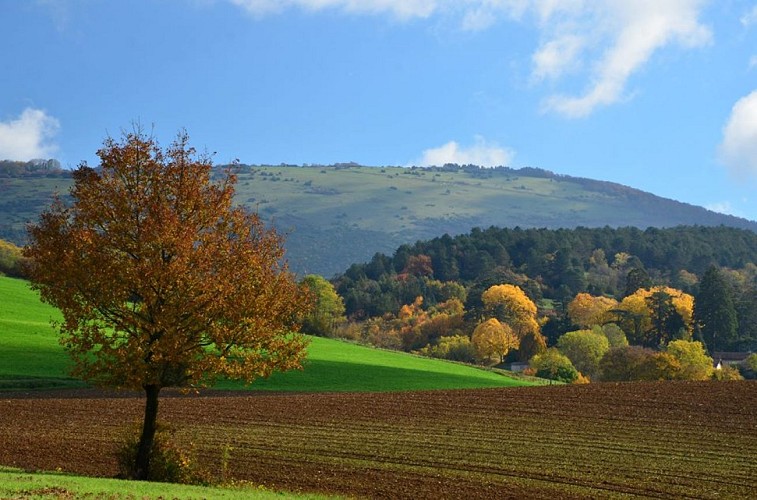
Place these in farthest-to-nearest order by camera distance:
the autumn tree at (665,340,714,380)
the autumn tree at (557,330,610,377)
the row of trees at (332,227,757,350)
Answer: the row of trees at (332,227,757,350) → the autumn tree at (557,330,610,377) → the autumn tree at (665,340,714,380)

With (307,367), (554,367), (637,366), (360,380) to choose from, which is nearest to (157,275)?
(360,380)

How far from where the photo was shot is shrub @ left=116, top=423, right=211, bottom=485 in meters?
25.3

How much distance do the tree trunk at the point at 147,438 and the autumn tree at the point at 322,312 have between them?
226 feet

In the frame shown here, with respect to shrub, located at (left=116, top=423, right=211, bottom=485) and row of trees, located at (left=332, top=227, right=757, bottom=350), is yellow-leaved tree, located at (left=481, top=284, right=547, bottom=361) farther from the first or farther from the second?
shrub, located at (left=116, top=423, right=211, bottom=485)

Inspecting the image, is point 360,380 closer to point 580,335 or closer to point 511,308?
point 580,335

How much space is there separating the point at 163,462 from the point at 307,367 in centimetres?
4447

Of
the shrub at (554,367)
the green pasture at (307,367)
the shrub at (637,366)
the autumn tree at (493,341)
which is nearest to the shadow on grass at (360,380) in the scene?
the green pasture at (307,367)

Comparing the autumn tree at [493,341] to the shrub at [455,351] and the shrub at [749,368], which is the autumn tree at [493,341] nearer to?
the shrub at [455,351]

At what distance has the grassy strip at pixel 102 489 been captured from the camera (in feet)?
63.5

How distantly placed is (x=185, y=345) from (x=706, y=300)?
118685mm

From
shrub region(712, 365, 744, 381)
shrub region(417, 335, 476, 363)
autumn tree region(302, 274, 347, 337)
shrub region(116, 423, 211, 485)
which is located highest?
autumn tree region(302, 274, 347, 337)

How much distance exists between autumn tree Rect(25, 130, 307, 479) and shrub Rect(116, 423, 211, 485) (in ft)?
0.79

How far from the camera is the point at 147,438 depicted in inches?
1012

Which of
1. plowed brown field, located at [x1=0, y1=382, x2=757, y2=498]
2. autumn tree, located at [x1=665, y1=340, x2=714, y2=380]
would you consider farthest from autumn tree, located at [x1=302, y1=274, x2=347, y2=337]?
plowed brown field, located at [x1=0, y1=382, x2=757, y2=498]
